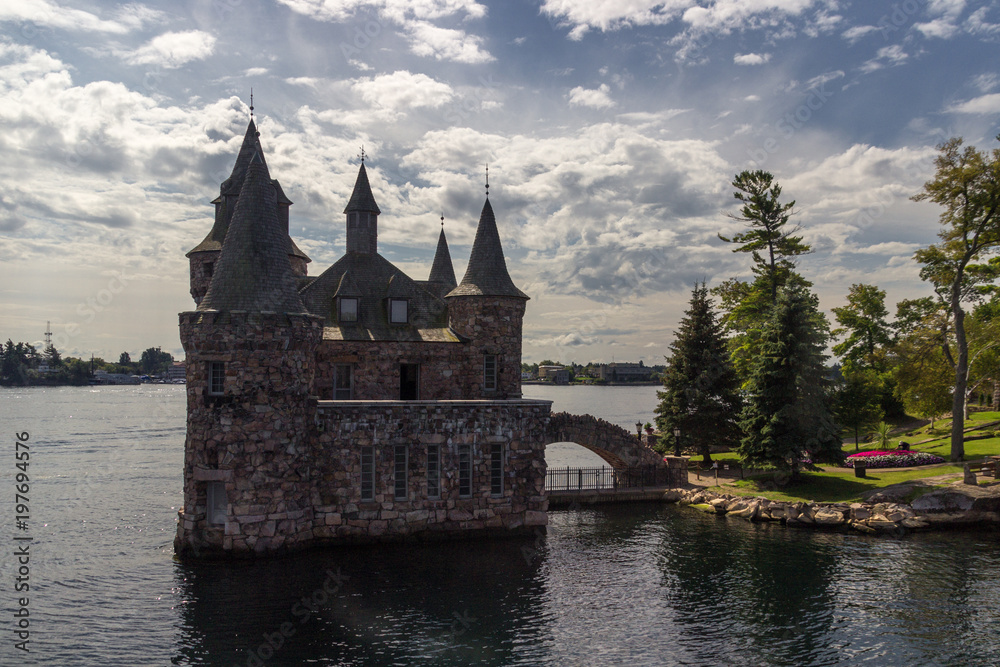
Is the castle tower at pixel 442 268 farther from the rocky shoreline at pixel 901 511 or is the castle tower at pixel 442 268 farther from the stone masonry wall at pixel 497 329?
the rocky shoreline at pixel 901 511

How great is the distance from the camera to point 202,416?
80.5 feet

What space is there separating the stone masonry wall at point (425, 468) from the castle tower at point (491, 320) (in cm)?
363

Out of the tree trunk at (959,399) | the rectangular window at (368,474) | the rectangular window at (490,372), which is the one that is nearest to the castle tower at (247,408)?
the rectangular window at (368,474)

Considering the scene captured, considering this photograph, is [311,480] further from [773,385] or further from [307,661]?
[773,385]

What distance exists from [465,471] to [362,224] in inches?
616

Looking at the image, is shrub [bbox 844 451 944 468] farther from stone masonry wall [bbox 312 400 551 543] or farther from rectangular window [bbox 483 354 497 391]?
rectangular window [bbox 483 354 497 391]

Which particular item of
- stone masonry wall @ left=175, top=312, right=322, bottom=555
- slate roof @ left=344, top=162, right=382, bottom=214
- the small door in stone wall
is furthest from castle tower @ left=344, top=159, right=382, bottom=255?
stone masonry wall @ left=175, top=312, right=322, bottom=555

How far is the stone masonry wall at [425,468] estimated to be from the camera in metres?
26.6

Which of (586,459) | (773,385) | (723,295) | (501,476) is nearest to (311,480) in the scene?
(501,476)

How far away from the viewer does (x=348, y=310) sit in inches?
1266

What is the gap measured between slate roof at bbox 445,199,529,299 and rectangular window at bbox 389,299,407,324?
2.40 m

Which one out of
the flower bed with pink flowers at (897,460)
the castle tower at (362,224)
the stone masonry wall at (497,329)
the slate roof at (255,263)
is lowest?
the flower bed with pink flowers at (897,460)

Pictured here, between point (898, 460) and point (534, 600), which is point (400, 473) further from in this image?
point (898, 460)

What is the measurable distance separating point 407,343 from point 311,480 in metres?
8.52
